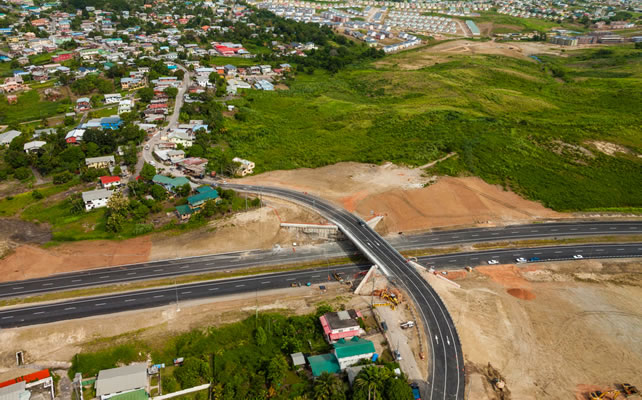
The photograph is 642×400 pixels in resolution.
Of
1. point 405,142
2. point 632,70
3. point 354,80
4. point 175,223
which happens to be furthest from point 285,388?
point 632,70

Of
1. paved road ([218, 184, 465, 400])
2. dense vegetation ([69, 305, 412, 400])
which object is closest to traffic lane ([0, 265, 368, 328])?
paved road ([218, 184, 465, 400])

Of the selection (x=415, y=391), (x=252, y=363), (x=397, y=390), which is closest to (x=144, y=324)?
(x=252, y=363)

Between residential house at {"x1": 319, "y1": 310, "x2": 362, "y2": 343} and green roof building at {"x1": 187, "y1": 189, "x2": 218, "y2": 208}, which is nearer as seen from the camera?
residential house at {"x1": 319, "y1": 310, "x2": 362, "y2": 343}

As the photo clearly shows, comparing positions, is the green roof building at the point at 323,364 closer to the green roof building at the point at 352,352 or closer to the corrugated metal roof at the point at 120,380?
the green roof building at the point at 352,352

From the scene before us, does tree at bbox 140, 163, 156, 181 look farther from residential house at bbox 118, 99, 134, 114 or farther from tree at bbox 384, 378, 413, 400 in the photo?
tree at bbox 384, 378, 413, 400

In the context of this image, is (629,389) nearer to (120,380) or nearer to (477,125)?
(120,380)

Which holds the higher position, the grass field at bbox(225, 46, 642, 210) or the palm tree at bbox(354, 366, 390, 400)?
the grass field at bbox(225, 46, 642, 210)
